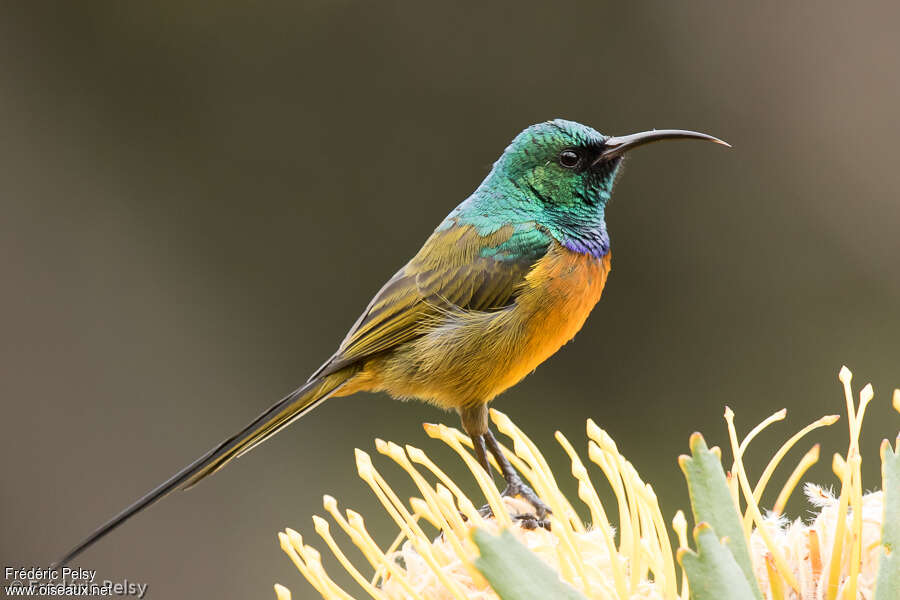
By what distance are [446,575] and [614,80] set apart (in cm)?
395

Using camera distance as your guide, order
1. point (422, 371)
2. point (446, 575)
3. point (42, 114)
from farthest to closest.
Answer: point (42, 114) < point (422, 371) < point (446, 575)

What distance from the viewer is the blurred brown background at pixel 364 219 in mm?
5023

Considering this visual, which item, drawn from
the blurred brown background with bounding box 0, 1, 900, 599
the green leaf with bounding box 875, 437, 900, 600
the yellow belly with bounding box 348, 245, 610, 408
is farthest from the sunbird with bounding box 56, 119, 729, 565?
the blurred brown background with bounding box 0, 1, 900, 599

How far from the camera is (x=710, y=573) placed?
3.88 ft

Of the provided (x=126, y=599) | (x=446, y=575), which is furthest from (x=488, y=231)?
(x=126, y=599)

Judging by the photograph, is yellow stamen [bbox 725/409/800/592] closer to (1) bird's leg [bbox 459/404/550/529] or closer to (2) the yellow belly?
(1) bird's leg [bbox 459/404/550/529]

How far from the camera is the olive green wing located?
8.20 ft

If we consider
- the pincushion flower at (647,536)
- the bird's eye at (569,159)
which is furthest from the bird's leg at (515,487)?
the bird's eye at (569,159)

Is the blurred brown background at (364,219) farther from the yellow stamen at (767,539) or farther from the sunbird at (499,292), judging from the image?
the yellow stamen at (767,539)

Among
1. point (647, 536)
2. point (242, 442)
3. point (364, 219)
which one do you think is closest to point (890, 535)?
point (647, 536)

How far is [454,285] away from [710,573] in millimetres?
1433

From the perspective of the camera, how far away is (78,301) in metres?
5.30

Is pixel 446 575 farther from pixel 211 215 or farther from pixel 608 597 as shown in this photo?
pixel 211 215

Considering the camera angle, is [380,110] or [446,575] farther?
[380,110]
